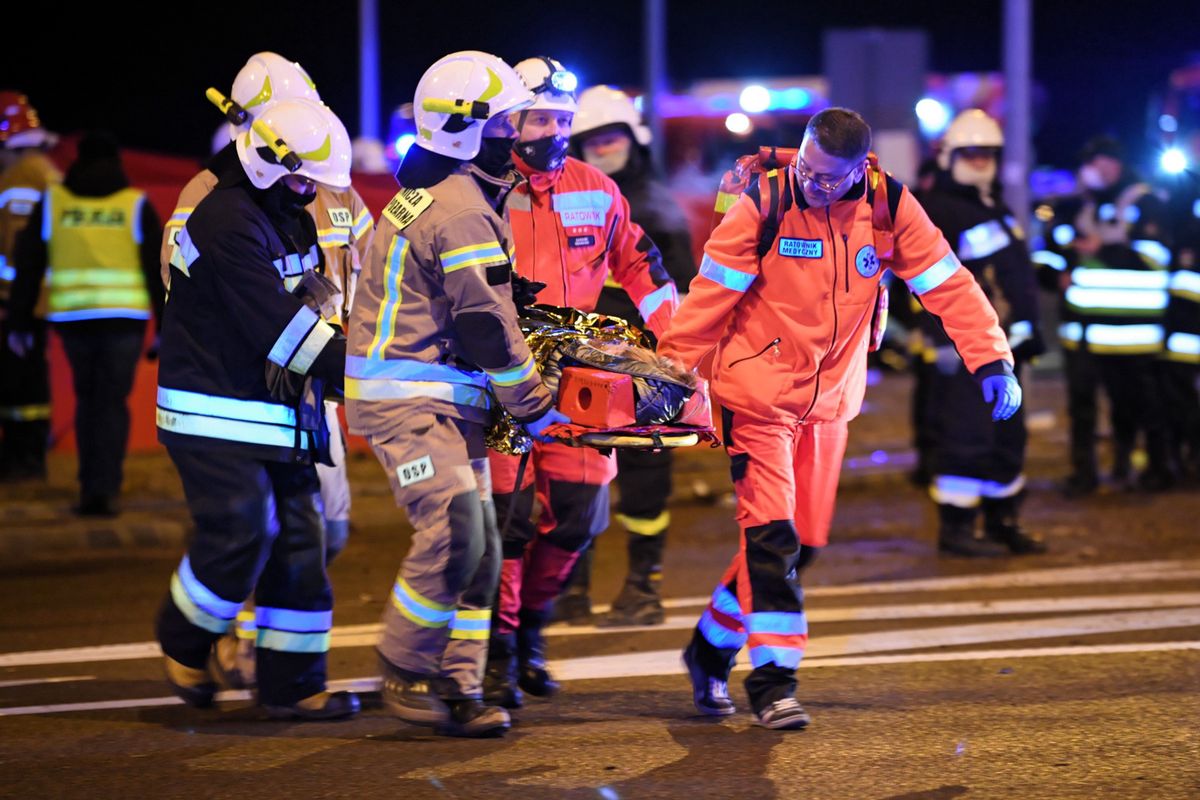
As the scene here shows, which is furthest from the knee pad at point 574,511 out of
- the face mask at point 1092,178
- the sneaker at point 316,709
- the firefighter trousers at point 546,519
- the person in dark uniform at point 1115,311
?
the face mask at point 1092,178

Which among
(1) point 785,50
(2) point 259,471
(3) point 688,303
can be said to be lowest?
(2) point 259,471

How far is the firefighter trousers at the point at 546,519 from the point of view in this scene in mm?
6383

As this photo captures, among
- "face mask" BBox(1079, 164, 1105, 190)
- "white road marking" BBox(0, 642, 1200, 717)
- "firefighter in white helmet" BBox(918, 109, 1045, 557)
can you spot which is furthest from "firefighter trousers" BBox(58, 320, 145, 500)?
"face mask" BBox(1079, 164, 1105, 190)

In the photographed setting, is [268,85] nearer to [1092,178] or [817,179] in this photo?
[817,179]

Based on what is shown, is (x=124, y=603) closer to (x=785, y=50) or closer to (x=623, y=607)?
(x=623, y=607)

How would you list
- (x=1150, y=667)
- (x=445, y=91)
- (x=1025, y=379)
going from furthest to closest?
(x=1025, y=379), (x=1150, y=667), (x=445, y=91)

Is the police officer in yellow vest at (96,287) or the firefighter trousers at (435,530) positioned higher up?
the police officer in yellow vest at (96,287)

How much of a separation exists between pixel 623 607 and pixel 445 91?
117 inches

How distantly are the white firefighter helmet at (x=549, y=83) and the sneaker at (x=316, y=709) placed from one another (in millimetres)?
2180

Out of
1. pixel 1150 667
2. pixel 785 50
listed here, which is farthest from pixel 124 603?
pixel 785 50

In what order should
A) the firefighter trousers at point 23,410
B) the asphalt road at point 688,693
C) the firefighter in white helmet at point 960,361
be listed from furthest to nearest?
the firefighter trousers at point 23,410 → the firefighter in white helmet at point 960,361 → the asphalt road at point 688,693

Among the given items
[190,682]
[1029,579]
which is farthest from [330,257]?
[1029,579]

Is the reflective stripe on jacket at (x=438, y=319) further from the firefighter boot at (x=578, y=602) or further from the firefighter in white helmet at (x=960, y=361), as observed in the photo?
the firefighter in white helmet at (x=960, y=361)

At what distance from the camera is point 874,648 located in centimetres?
701
